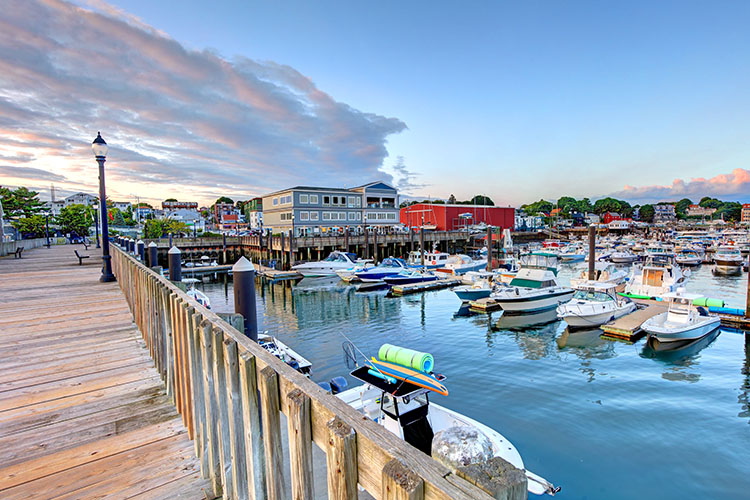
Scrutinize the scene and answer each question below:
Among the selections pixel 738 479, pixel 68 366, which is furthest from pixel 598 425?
pixel 68 366

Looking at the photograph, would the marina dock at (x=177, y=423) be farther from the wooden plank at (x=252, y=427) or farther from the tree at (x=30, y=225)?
the tree at (x=30, y=225)

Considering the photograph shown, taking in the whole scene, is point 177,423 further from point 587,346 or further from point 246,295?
point 587,346

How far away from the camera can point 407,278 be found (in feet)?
96.2

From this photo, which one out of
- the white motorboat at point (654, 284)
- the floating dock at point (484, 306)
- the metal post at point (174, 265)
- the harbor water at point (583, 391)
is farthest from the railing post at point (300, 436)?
the white motorboat at point (654, 284)

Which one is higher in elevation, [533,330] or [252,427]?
[252,427]

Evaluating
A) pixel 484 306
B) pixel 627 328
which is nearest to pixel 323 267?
pixel 484 306

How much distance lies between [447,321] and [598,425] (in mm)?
10589

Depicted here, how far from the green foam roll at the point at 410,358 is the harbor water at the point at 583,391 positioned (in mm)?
3227

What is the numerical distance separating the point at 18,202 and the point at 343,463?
197ft

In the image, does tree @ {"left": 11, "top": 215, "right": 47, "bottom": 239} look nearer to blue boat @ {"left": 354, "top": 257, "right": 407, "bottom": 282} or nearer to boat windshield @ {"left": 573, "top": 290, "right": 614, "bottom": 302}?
blue boat @ {"left": 354, "top": 257, "right": 407, "bottom": 282}

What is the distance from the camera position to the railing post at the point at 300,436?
1.45 meters

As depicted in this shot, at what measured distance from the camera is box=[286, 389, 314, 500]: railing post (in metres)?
1.45

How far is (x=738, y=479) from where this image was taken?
7.39m

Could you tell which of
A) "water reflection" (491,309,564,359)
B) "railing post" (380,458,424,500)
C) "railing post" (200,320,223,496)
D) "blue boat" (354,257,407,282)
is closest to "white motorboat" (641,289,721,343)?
"water reflection" (491,309,564,359)
